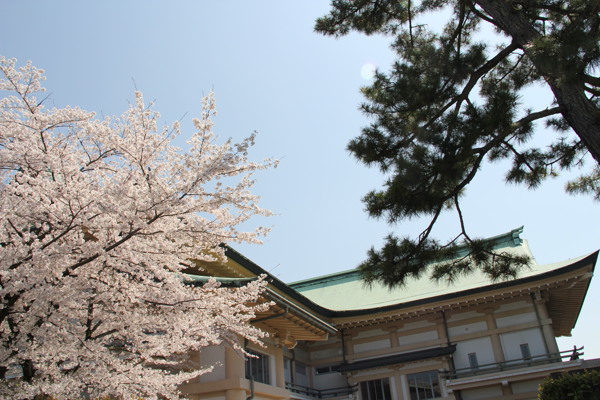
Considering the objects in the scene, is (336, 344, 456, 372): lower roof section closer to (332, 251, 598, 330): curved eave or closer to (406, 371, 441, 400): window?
(406, 371, 441, 400): window

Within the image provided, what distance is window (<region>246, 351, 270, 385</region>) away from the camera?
408 inches

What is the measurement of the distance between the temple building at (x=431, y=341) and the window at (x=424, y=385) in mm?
28

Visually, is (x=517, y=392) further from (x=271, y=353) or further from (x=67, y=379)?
(x=67, y=379)

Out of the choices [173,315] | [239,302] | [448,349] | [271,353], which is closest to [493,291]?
[448,349]

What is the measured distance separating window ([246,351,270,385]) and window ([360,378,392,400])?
4.64m

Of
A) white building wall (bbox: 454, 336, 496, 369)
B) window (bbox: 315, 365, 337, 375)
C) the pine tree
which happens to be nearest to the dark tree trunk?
the pine tree

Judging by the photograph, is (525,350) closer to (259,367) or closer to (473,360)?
(473,360)

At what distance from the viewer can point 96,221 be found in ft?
14.6

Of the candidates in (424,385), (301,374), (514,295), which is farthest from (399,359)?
(514,295)

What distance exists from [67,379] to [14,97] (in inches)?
117

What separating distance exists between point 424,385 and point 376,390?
4.88 ft

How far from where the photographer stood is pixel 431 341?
47.5 ft

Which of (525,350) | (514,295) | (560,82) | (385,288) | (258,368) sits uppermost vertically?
(385,288)

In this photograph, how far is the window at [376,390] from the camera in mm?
14320
